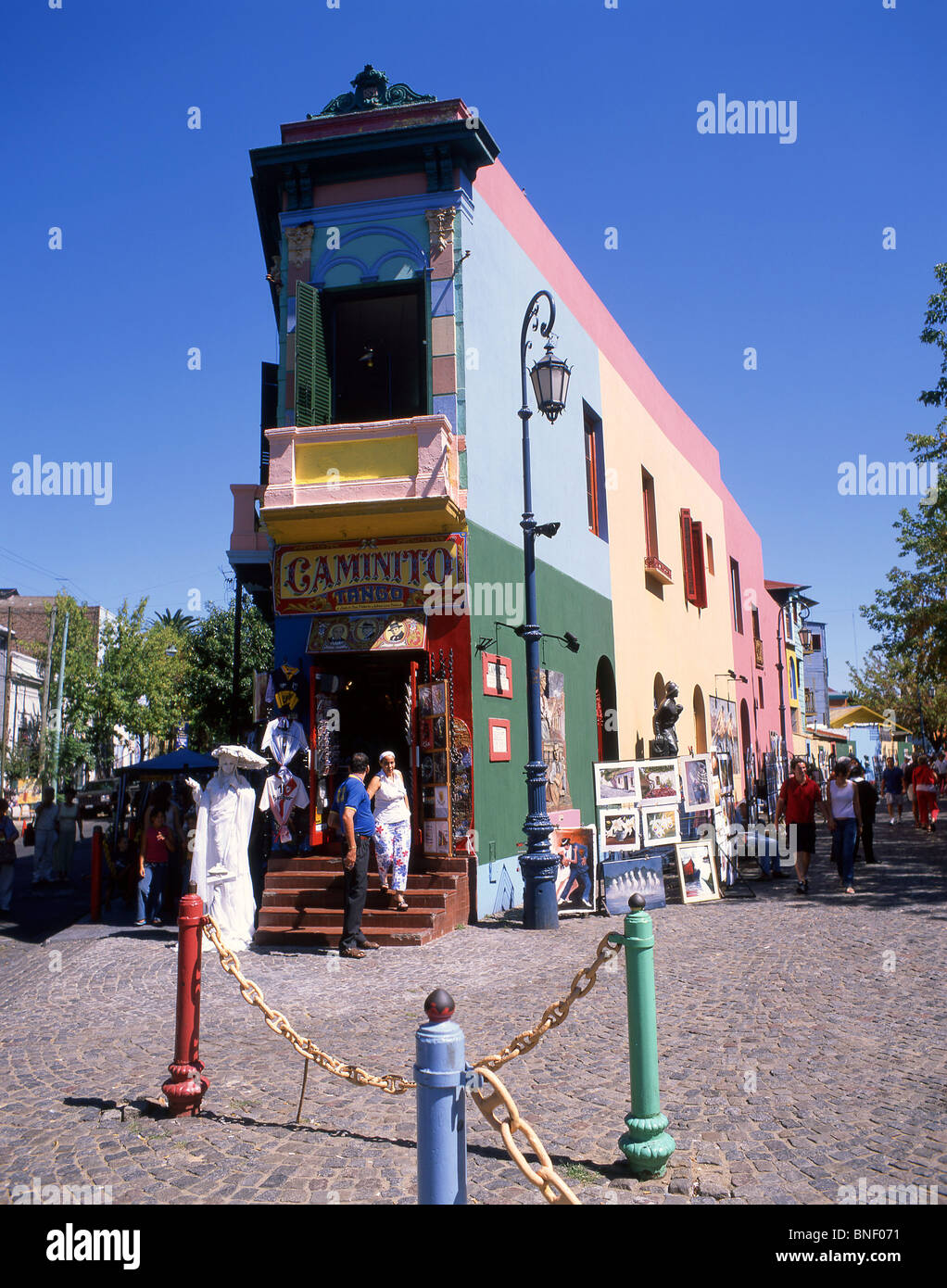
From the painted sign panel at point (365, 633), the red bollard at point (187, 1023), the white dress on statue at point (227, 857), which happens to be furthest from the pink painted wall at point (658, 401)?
the red bollard at point (187, 1023)

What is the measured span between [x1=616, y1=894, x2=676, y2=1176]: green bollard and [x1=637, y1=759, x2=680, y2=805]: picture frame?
Answer: 26.3ft

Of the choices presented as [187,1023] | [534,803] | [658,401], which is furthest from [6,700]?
[187,1023]

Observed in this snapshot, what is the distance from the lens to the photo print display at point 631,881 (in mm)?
11242

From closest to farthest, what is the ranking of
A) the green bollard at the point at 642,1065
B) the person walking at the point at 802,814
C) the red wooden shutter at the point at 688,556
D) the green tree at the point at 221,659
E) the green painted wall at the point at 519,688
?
the green bollard at the point at 642,1065 < the green painted wall at the point at 519,688 < the person walking at the point at 802,814 < the red wooden shutter at the point at 688,556 < the green tree at the point at 221,659

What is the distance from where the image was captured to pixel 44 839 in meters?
17.9

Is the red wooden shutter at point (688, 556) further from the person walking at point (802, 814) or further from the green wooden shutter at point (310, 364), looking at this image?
the green wooden shutter at point (310, 364)

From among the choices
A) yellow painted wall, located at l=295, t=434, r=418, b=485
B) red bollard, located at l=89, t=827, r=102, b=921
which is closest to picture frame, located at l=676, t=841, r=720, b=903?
yellow painted wall, located at l=295, t=434, r=418, b=485

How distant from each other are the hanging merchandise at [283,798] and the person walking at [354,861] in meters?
1.77

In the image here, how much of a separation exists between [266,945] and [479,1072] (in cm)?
691

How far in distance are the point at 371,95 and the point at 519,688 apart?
7874 millimetres

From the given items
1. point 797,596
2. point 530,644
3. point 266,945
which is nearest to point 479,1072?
point 266,945

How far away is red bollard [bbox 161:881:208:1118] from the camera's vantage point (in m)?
4.91
